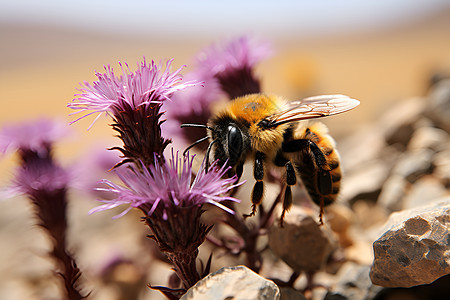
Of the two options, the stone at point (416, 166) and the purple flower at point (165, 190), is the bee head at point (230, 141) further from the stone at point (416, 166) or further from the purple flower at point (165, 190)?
the stone at point (416, 166)

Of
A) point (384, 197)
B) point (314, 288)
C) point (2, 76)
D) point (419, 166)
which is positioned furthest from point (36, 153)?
point (2, 76)

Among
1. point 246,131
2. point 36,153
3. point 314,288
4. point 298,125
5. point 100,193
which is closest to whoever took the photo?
point 246,131

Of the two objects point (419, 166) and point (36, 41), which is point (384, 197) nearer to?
point (419, 166)

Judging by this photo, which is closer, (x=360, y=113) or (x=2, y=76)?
(x=360, y=113)

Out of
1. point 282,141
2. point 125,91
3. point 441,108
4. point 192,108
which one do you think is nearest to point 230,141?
point 282,141

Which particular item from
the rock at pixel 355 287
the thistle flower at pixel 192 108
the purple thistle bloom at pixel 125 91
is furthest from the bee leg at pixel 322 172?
the thistle flower at pixel 192 108

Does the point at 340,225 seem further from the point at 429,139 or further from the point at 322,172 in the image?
the point at 429,139

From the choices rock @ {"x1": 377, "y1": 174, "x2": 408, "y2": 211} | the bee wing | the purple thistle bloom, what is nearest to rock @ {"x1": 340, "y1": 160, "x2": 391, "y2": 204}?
rock @ {"x1": 377, "y1": 174, "x2": 408, "y2": 211}
